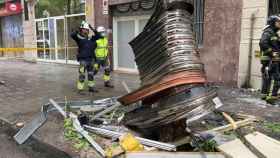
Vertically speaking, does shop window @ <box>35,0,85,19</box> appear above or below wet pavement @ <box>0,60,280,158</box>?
above

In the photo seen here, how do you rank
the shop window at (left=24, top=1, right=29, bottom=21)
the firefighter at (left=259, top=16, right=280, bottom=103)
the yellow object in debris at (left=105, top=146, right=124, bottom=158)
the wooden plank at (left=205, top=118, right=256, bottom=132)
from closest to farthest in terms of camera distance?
the yellow object in debris at (left=105, top=146, right=124, bottom=158)
the wooden plank at (left=205, top=118, right=256, bottom=132)
the firefighter at (left=259, top=16, right=280, bottom=103)
the shop window at (left=24, top=1, right=29, bottom=21)

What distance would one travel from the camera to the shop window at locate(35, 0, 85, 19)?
14282 millimetres

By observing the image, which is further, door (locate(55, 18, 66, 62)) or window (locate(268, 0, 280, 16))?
door (locate(55, 18, 66, 62))

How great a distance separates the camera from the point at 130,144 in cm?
405

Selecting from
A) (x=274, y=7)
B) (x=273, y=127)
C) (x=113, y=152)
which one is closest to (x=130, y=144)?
(x=113, y=152)

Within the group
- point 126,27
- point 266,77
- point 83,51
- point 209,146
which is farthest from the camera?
point 126,27

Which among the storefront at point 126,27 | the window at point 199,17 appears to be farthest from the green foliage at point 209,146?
the storefront at point 126,27

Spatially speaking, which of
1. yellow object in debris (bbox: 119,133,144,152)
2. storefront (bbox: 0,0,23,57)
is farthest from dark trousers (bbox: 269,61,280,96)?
storefront (bbox: 0,0,23,57)

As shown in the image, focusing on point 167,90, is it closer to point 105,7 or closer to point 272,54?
point 272,54

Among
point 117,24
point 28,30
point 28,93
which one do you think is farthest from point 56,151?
point 28,30

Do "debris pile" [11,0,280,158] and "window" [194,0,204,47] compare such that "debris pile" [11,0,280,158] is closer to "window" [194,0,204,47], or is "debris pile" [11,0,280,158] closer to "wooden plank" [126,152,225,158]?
"wooden plank" [126,152,225,158]

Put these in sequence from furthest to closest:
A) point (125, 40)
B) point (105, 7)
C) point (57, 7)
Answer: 1. point (57, 7)
2. point (105, 7)
3. point (125, 40)

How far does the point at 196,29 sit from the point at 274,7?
230cm

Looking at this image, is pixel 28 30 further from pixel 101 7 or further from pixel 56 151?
pixel 56 151
